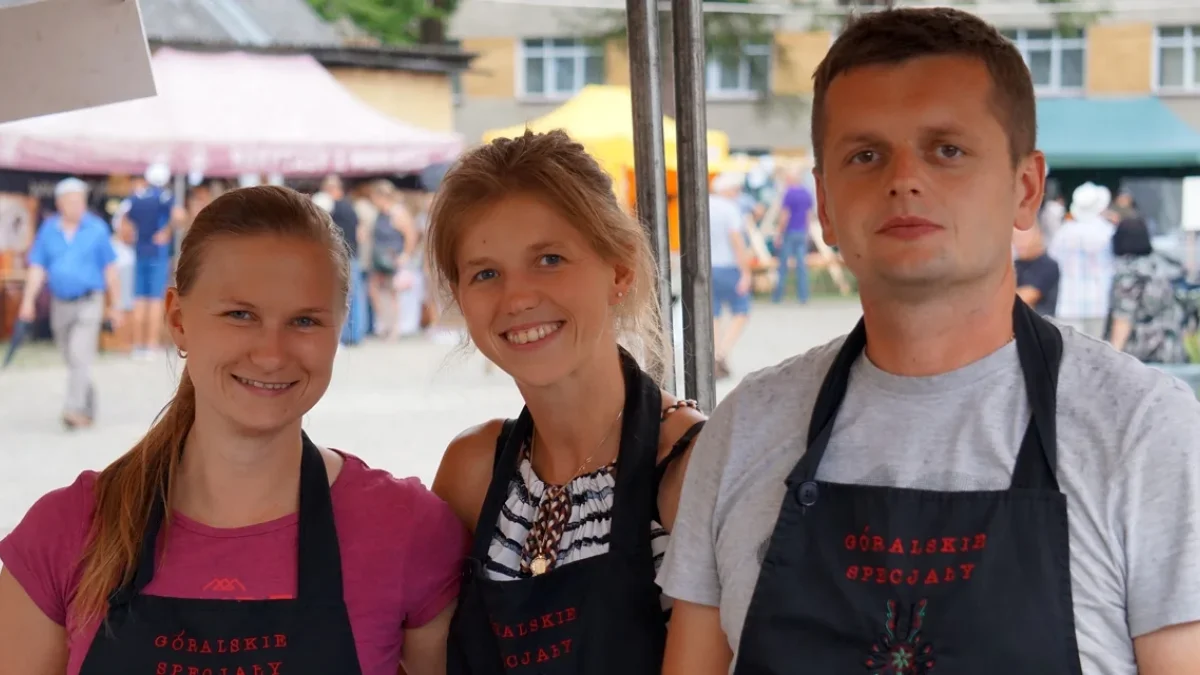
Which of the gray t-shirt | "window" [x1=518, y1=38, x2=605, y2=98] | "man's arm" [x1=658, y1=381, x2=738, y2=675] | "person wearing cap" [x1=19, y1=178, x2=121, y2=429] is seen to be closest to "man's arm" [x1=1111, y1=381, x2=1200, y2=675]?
the gray t-shirt

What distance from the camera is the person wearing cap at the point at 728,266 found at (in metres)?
7.50

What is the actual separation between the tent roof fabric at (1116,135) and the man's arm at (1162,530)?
9.61 meters

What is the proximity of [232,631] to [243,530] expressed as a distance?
0.47ft

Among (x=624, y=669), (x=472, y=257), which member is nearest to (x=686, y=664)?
(x=624, y=669)

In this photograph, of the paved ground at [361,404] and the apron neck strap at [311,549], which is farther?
the paved ground at [361,404]

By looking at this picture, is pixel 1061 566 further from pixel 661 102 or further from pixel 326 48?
pixel 326 48

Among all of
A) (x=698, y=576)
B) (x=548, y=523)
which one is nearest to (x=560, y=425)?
(x=548, y=523)

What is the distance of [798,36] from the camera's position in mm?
10766

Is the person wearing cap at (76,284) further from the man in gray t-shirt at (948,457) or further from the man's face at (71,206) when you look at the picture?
the man in gray t-shirt at (948,457)

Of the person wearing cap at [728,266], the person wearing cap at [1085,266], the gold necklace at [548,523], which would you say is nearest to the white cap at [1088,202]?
the person wearing cap at [1085,266]

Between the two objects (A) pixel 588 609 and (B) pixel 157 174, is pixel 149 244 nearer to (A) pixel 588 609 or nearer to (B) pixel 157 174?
(B) pixel 157 174

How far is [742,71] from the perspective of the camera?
11008 mm

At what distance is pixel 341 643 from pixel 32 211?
955 centimetres

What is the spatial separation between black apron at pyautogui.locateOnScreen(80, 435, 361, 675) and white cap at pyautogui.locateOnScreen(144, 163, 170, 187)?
9107mm
